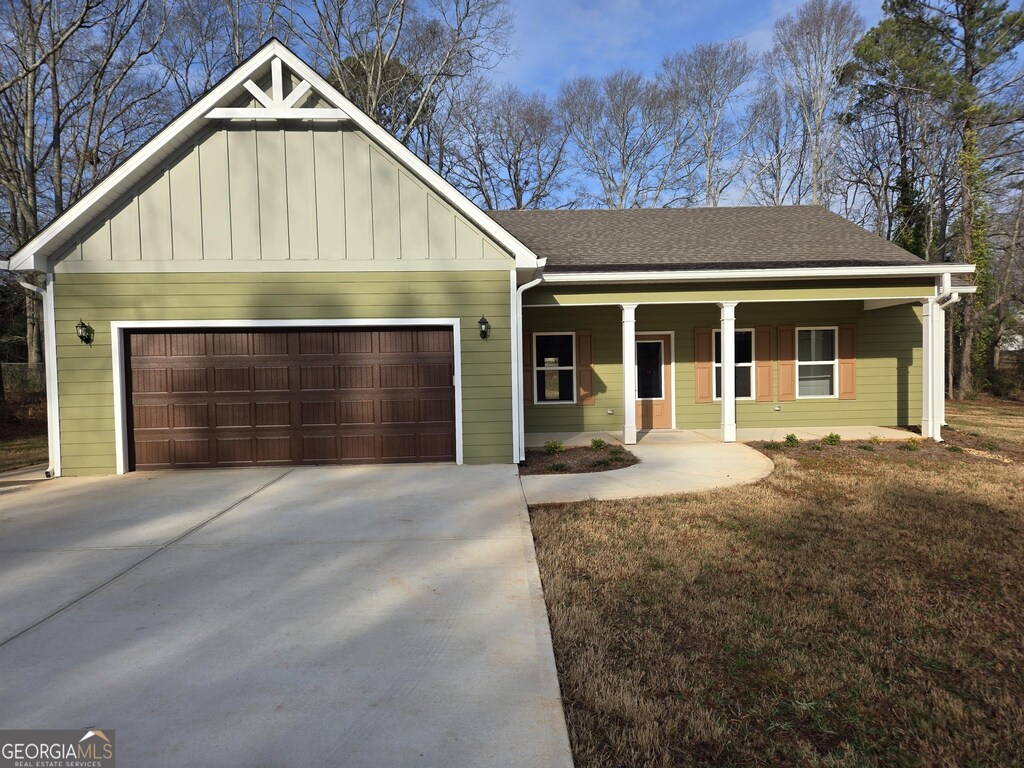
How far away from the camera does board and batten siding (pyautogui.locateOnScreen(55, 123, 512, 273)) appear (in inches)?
291

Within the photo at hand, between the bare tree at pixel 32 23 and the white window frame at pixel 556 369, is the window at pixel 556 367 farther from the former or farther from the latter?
the bare tree at pixel 32 23

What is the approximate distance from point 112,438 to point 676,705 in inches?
315

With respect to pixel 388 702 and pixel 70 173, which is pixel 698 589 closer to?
pixel 388 702

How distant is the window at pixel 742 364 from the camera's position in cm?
1108

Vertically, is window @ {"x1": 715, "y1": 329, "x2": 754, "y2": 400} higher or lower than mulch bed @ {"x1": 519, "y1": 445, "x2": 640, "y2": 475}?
higher

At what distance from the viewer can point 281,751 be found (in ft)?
7.39

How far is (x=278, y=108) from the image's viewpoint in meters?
7.22

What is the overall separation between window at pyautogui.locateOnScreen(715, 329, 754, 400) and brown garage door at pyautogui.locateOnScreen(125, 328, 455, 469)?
5909 millimetres

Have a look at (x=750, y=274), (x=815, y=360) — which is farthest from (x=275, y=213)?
(x=815, y=360)

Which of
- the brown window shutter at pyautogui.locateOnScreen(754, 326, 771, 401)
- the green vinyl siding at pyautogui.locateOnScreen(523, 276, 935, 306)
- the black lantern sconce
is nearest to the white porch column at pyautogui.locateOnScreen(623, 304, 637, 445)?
the green vinyl siding at pyautogui.locateOnScreen(523, 276, 935, 306)

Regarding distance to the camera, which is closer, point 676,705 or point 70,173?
point 676,705

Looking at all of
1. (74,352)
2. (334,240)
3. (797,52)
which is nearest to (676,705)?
(334,240)

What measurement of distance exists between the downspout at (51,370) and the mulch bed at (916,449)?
398 inches

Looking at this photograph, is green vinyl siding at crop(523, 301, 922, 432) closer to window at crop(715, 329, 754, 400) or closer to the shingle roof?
window at crop(715, 329, 754, 400)
